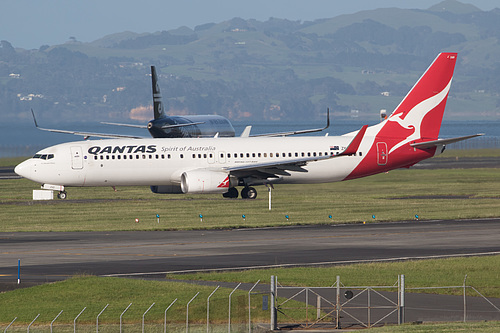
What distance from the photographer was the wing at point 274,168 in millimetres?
60812

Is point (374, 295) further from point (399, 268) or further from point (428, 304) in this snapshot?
point (399, 268)

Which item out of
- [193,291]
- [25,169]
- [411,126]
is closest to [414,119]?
[411,126]

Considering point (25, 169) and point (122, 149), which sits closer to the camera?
point (122, 149)

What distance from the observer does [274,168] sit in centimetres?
6234

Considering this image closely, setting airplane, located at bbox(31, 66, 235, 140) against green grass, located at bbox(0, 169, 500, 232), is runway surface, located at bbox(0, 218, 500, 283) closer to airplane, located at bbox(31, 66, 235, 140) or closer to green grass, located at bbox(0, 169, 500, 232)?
green grass, located at bbox(0, 169, 500, 232)

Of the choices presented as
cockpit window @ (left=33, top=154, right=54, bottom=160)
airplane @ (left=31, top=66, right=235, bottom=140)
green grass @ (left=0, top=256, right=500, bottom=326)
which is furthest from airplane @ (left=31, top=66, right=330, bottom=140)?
green grass @ (left=0, top=256, right=500, bottom=326)

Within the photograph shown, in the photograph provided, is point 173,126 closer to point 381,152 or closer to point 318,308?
point 381,152

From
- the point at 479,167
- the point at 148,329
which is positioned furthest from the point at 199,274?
the point at 479,167

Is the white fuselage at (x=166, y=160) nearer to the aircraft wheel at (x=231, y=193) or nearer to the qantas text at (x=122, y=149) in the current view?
the qantas text at (x=122, y=149)

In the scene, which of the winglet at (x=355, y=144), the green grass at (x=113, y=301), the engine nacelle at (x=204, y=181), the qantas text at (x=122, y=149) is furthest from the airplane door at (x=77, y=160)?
the green grass at (x=113, y=301)

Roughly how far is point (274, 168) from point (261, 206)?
2.84m

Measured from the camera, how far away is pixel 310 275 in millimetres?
33344

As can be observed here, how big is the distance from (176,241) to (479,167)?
6612 centimetres

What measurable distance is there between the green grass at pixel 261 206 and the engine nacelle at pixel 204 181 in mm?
1274
